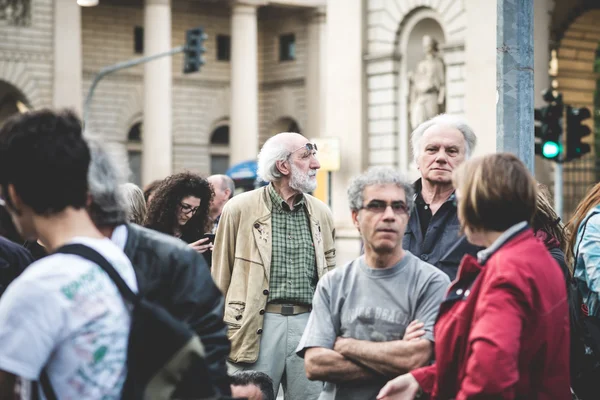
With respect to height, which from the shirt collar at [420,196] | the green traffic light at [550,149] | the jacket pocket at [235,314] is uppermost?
the green traffic light at [550,149]

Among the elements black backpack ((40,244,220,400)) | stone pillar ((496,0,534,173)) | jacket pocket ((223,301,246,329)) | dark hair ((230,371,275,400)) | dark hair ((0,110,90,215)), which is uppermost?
stone pillar ((496,0,534,173))

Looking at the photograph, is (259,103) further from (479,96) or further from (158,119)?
(479,96)

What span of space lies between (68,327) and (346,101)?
25.3 m

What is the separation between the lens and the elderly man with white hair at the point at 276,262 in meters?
6.91

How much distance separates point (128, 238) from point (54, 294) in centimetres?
57

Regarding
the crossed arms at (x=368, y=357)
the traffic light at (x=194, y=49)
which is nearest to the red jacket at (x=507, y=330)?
the crossed arms at (x=368, y=357)

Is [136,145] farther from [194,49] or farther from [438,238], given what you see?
[438,238]

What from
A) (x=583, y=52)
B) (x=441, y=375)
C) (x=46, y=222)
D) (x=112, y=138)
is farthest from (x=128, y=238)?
(x=112, y=138)

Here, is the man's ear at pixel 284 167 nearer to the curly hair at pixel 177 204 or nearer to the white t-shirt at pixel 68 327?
the curly hair at pixel 177 204

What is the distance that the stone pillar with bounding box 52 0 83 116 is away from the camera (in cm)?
4666

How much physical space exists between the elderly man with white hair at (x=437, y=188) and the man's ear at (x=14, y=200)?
276 centimetres

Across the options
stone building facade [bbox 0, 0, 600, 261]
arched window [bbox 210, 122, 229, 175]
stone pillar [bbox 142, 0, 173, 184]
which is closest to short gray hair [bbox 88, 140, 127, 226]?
stone building facade [bbox 0, 0, 600, 261]

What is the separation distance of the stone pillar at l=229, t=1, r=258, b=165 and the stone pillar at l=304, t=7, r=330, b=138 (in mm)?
3382

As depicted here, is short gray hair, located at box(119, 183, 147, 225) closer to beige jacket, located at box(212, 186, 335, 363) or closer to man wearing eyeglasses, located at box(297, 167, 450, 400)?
beige jacket, located at box(212, 186, 335, 363)
